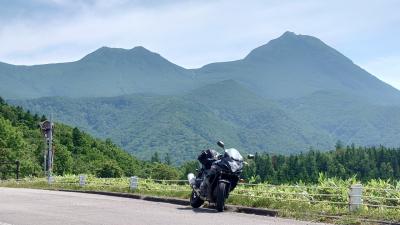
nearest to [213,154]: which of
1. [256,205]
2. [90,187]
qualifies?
[256,205]

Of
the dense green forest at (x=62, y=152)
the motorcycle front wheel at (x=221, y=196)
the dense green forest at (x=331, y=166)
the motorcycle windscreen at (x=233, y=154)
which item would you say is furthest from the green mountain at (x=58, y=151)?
the motorcycle front wheel at (x=221, y=196)

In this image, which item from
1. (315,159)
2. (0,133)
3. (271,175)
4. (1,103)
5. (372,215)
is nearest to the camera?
(372,215)

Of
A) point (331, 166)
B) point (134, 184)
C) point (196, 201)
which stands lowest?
point (331, 166)

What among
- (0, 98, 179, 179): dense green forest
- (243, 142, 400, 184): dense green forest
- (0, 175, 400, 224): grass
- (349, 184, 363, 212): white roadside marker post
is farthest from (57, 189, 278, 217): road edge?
(243, 142, 400, 184): dense green forest

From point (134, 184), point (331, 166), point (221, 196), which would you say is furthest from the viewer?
point (331, 166)

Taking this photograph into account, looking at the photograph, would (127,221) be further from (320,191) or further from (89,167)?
(89,167)

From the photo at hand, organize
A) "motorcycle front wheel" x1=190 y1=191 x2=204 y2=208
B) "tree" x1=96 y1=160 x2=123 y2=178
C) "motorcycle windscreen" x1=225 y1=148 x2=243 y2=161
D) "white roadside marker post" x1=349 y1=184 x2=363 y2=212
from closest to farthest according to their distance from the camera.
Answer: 1. "white roadside marker post" x1=349 y1=184 x2=363 y2=212
2. "motorcycle windscreen" x1=225 y1=148 x2=243 y2=161
3. "motorcycle front wheel" x1=190 y1=191 x2=204 y2=208
4. "tree" x1=96 y1=160 x2=123 y2=178

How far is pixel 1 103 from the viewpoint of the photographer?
132250 mm

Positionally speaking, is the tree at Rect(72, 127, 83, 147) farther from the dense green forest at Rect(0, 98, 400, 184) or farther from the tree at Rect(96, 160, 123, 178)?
the tree at Rect(96, 160, 123, 178)

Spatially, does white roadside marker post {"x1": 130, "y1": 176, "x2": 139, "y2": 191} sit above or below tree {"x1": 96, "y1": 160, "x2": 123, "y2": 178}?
above

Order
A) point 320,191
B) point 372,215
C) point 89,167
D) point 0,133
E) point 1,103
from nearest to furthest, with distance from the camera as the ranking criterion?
point 372,215 < point 320,191 < point 0,133 < point 89,167 < point 1,103

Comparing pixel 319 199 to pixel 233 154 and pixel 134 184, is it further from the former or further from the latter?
pixel 134 184

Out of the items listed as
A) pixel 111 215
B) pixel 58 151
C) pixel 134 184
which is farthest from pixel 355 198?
pixel 58 151

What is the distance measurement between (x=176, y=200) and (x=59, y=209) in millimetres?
3697
